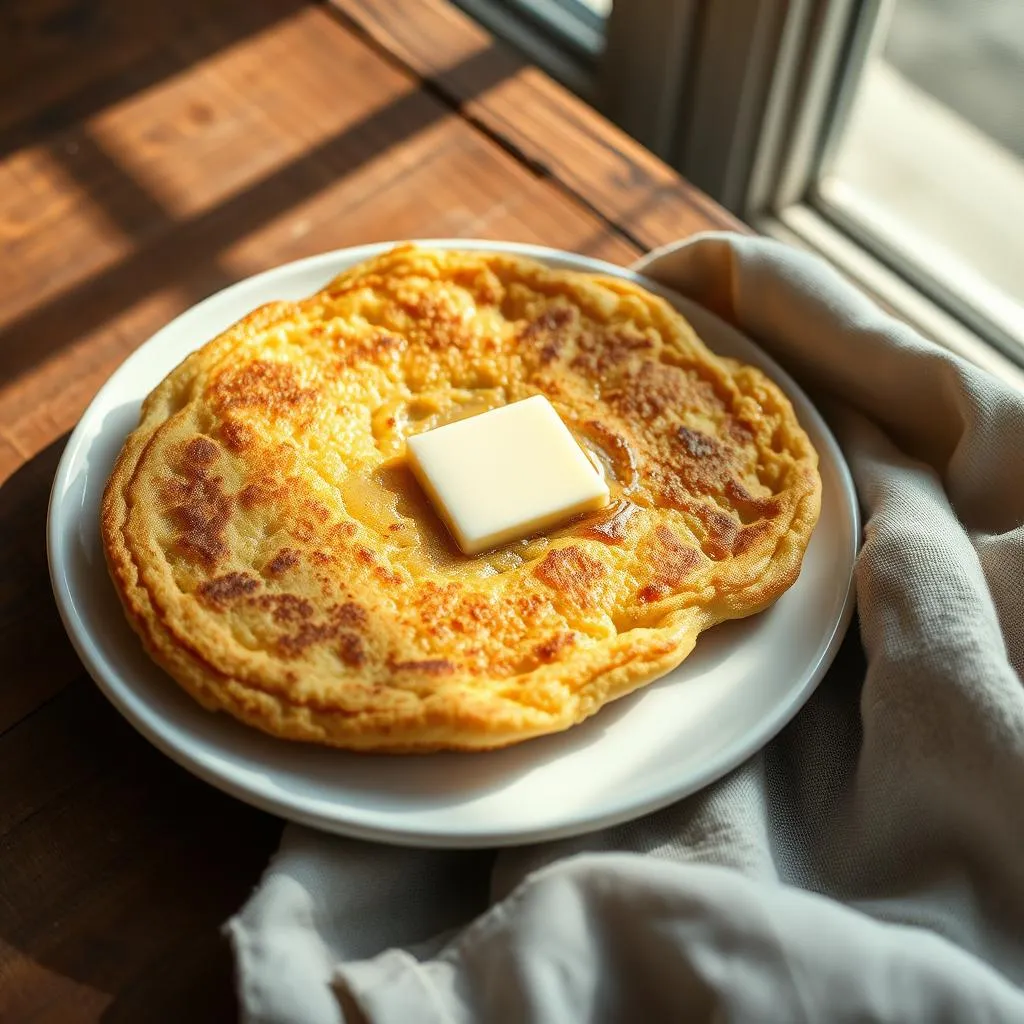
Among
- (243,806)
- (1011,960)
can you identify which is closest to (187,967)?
(243,806)

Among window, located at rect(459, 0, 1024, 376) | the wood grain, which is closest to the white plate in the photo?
the wood grain

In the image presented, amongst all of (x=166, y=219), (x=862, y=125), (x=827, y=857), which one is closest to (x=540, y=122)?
(x=166, y=219)

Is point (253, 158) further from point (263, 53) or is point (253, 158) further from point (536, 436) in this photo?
point (536, 436)

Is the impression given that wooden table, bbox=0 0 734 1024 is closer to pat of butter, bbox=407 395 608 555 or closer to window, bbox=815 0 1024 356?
pat of butter, bbox=407 395 608 555

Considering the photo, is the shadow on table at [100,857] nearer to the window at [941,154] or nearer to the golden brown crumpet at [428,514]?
the golden brown crumpet at [428,514]

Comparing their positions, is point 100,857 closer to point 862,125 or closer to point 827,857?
point 827,857

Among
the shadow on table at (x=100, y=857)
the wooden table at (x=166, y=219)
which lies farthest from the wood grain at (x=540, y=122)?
the shadow on table at (x=100, y=857)
